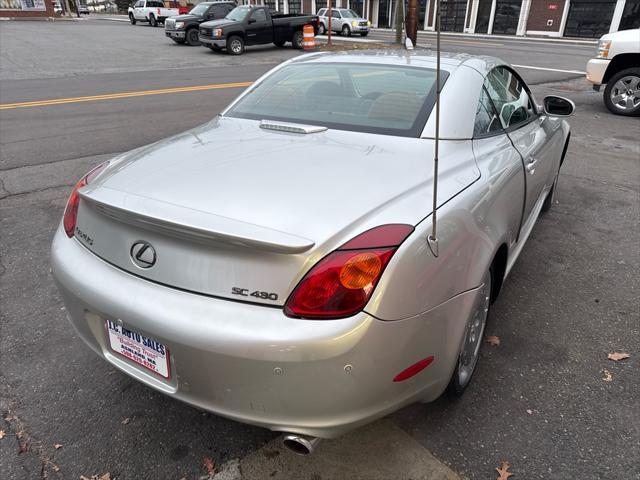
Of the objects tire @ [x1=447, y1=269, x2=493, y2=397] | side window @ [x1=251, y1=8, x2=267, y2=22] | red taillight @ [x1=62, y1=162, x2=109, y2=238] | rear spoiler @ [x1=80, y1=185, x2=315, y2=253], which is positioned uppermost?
rear spoiler @ [x1=80, y1=185, x2=315, y2=253]

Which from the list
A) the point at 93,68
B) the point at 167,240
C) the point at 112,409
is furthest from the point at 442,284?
the point at 93,68

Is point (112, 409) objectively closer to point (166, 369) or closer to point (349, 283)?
point (166, 369)

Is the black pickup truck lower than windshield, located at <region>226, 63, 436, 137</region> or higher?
lower

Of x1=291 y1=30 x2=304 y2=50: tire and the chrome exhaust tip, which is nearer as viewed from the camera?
the chrome exhaust tip

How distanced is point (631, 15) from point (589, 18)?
3.02 meters

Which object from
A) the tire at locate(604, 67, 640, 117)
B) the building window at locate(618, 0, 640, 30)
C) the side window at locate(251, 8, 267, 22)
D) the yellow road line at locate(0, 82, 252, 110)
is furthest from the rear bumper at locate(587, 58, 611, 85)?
the building window at locate(618, 0, 640, 30)

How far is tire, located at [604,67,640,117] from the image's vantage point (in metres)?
9.06

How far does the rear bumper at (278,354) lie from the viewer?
160cm

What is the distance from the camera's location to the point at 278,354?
1.59 meters

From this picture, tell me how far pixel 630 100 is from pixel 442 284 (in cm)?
Answer: 966

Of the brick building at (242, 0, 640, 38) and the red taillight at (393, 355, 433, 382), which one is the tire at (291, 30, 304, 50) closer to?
the brick building at (242, 0, 640, 38)

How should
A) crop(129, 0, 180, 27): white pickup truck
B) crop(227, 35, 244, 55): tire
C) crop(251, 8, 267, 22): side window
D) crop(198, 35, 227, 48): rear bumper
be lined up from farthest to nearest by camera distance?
1. crop(129, 0, 180, 27): white pickup truck
2. crop(251, 8, 267, 22): side window
3. crop(227, 35, 244, 55): tire
4. crop(198, 35, 227, 48): rear bumper

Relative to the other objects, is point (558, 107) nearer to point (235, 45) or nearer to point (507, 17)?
point (235, 45)

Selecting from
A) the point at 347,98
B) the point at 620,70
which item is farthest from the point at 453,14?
the point at 347,98
